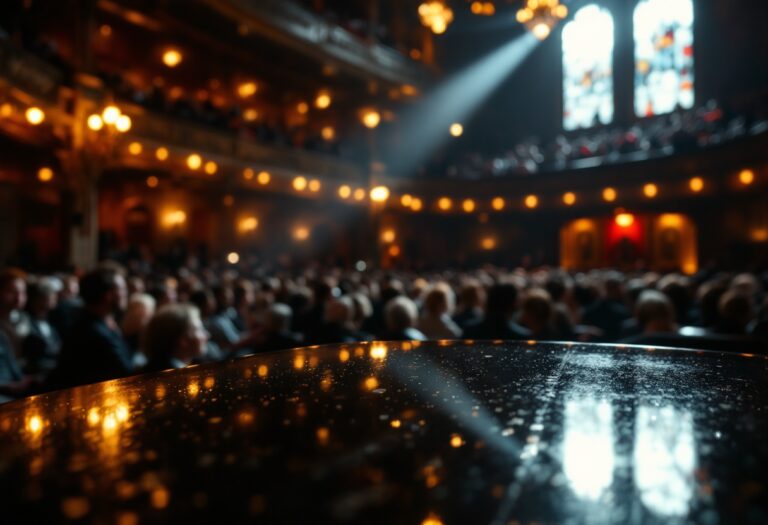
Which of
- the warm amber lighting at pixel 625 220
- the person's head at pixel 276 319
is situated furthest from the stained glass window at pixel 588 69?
the person's head at pixel 276 319

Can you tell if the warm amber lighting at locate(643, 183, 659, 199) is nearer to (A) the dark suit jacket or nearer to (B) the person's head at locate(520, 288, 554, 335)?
(B) the person's head at locate(520, 288, 554, 335)

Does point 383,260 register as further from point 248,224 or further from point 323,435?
point 323,435

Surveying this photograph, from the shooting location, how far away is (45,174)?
14750 mm

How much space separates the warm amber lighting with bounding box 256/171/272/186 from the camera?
1809 centimetres

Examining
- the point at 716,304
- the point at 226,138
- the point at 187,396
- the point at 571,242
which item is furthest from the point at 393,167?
the point at 187,396

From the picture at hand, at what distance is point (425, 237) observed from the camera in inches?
1037

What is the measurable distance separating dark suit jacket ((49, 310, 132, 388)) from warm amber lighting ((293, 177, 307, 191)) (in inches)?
627

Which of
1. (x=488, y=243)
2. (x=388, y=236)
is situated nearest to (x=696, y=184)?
(x=488, y=243)

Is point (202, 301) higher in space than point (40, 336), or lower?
higher

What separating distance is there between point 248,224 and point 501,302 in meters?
17.9

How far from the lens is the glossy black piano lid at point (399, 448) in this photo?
52cm

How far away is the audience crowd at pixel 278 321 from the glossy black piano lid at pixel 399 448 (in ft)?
3.42

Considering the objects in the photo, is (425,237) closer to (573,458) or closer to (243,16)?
(243,16)

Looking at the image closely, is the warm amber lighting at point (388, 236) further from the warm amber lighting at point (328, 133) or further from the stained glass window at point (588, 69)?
the stained glass window at point (588, 69)
